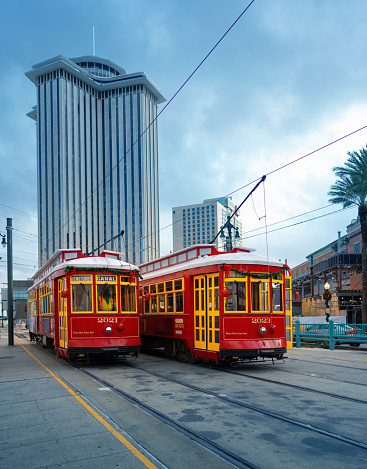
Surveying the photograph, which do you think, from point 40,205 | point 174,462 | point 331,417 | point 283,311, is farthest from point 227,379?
point 40,205

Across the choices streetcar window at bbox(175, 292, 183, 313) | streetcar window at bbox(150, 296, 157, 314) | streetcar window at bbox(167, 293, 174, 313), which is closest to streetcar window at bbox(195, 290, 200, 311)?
streetcar window at bbox(175, 292, 183, 313)

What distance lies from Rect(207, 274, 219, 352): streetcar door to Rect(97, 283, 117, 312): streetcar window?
9.82ft

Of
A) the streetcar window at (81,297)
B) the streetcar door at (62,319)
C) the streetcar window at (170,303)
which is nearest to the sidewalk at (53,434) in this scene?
the streetcar window at (81,297)

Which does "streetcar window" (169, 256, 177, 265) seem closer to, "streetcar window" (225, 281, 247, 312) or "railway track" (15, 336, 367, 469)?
"streetcar window" (225, 281, 247, 312)

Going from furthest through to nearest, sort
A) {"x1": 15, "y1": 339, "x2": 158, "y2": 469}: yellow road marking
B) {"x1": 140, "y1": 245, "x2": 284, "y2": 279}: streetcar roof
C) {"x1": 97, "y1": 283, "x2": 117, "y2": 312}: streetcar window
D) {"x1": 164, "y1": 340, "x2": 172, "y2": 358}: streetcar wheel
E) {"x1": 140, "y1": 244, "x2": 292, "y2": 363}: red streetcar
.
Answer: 1. {"x1": 164, "y1": 340, "x2": 172, "y2": 358}: streetcar wheel
2. {"x1": 97, "y1": 283, "x2": 117, "y2": 312}: streetcar window
3. {"x1": 140, "y1": 245, "x2": 284, "y2": 279}: streetcar roof
4. {"x1": 140, "y1": 244, "x2": 292, "y2": 363}: red streetcar
5. {"x1": 15, "y1": 339, "x2": 158, "y2": 469}: yellow road marking

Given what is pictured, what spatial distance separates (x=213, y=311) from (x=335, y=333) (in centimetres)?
903

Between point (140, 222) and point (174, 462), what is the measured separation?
356ft

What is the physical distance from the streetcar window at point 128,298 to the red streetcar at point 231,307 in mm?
1474

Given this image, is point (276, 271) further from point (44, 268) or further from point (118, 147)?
point (118, 147)

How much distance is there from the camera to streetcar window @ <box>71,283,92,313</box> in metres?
13.8

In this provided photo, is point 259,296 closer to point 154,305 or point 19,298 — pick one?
point 154,305

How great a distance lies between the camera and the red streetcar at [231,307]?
492 inches

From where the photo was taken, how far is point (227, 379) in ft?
36.6

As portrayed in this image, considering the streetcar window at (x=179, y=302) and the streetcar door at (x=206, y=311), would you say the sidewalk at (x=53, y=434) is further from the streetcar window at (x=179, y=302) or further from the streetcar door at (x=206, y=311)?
the streetcar window at (x=179, y=302)
